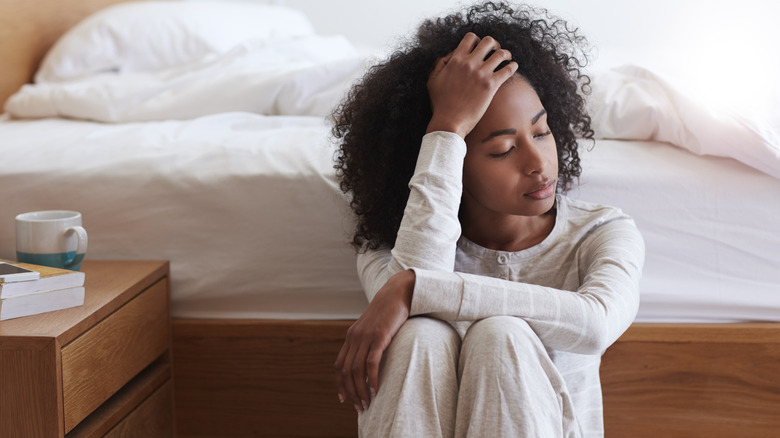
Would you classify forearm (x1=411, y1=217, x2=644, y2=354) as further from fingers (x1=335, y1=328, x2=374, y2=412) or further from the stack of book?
the stack of book

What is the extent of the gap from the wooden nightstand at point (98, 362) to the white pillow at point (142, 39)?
0.90 meters

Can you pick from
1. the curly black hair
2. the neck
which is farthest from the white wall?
the neck

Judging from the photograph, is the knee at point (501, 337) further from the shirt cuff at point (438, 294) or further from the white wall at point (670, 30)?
the white wall at point (670, 30)

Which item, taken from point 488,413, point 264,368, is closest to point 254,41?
point 264,368

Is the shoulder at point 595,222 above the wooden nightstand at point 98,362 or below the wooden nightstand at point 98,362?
above

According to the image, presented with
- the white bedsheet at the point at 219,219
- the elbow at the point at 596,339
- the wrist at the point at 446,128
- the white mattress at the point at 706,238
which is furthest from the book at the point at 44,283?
the white mattress at the point at 706,238

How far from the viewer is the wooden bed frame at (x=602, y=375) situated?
1078 millimetres

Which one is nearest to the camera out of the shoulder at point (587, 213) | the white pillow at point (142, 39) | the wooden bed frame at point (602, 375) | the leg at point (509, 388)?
the leg at point (509, 388)

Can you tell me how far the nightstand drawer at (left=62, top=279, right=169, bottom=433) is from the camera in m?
0.90

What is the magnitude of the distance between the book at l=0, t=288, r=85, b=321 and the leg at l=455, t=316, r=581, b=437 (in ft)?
1.65

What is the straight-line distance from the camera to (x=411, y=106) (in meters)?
0.99

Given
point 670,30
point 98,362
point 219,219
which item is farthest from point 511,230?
point 670,30

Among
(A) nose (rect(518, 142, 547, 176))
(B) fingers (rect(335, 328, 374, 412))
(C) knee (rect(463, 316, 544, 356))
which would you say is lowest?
(B) fingers (rect(335, 328, 374, 412))

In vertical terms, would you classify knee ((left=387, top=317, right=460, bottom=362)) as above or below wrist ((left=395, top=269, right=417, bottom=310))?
below
